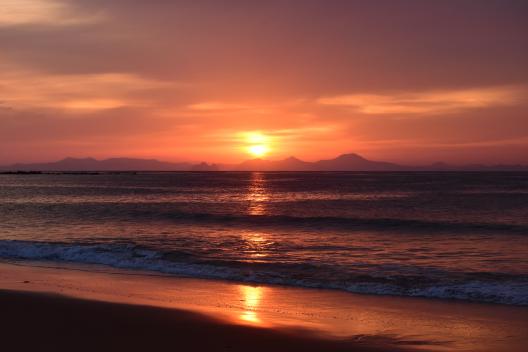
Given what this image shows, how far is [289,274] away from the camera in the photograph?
1764cm

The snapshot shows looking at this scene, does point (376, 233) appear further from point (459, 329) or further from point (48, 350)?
point (48, 350)

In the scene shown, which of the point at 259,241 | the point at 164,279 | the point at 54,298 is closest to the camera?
the point at 54,298

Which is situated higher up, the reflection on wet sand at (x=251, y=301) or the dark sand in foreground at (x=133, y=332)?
the dark sand in foreground at (x=133, y=332)

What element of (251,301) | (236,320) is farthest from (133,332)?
(251,301)

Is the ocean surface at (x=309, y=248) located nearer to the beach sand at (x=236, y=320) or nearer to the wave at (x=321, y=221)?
the wave at (x=321, y=221)

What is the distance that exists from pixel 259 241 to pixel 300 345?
1772cm

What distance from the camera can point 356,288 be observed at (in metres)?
15.4

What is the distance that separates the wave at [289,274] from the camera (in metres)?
14.9

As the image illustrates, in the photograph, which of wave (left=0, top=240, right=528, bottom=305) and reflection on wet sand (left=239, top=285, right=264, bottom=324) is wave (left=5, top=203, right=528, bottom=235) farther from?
reflection on wet sand (left=239, top=285, right=264, bottom=324)

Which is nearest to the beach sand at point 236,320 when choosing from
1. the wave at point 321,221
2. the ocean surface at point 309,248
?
the ocean surface at point 309,248

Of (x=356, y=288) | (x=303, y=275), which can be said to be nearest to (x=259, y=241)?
(x=303, y=275)

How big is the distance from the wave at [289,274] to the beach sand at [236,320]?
2.81 feet

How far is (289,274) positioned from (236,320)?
21.3 ft

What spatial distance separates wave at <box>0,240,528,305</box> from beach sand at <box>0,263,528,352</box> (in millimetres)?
855
